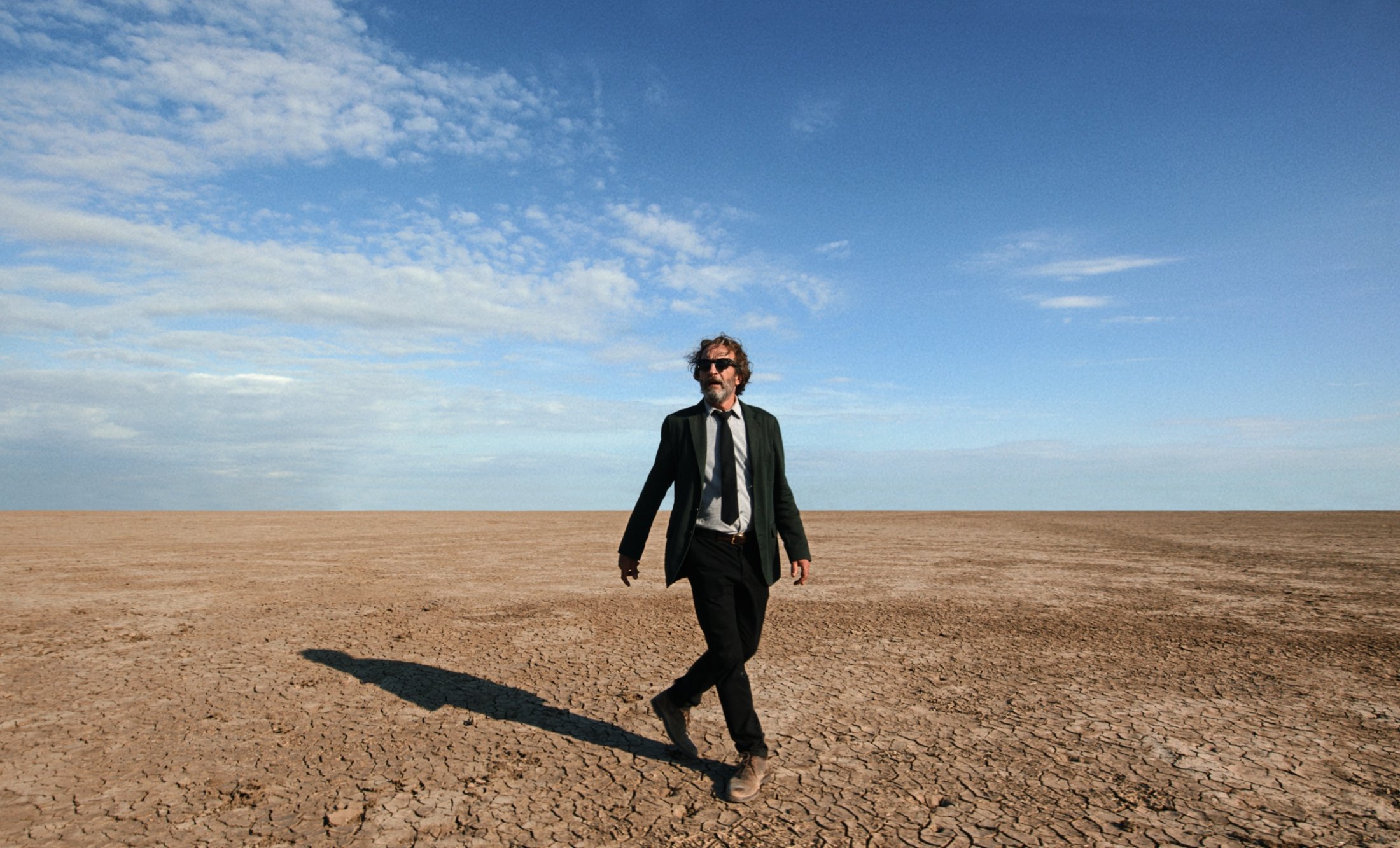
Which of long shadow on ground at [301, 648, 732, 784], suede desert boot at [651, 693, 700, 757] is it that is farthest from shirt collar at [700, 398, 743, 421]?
long shadow on ground at [301, 648, 732, 784]

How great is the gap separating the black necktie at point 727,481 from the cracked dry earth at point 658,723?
115 centimetres

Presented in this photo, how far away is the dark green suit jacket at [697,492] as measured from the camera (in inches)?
128

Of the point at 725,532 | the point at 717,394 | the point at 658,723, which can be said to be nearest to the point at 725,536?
the point at 725,532

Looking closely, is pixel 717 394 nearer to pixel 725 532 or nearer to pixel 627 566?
pixel 725 532

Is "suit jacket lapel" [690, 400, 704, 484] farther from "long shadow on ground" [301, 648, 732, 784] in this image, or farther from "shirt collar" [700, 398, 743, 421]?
"long shadow on ground" [301, 648, 732, 784]

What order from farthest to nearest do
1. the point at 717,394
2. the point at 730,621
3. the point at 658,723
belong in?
the point at 658,723
the point at 717,394
the point at 730,621

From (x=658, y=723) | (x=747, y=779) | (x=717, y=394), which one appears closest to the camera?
(x=747, y=779)

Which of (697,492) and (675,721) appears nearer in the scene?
(697,492)

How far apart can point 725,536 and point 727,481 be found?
0.23m

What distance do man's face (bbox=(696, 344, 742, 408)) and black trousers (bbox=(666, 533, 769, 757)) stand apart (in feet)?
1.97

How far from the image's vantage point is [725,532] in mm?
3225

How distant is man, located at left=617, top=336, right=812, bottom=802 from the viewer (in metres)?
3.15

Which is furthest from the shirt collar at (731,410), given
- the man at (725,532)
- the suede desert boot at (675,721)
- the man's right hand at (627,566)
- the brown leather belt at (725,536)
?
the suede desert boot at (675,721)

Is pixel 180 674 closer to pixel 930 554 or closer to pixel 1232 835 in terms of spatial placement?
pixel 1232 835
